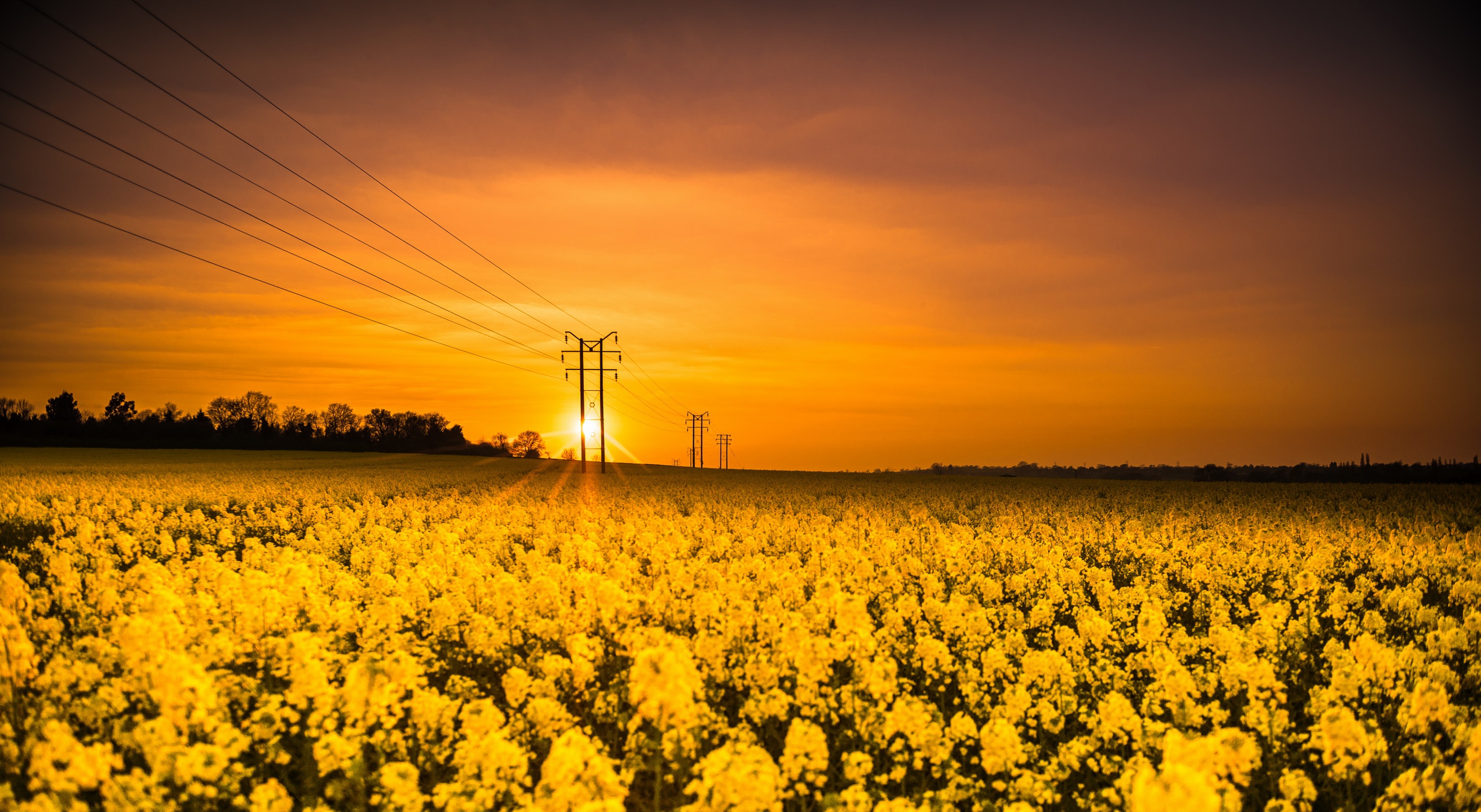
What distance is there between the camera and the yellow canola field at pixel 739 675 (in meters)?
5.85

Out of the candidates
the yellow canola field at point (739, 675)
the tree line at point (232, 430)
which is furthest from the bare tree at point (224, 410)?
the yellow canola field at point (739, 675)

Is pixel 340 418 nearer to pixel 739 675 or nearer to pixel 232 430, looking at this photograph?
pixel 232 430

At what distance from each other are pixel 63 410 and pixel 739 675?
462ft

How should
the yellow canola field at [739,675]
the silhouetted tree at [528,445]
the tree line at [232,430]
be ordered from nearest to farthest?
the yellow canola field at [739,675], the tree line at [232,430], the silhouetted tree at [528,445]

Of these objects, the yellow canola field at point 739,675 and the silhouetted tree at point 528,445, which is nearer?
the yellow canola field at point 739,675

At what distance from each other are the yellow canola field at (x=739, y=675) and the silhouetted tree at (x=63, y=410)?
385 ft

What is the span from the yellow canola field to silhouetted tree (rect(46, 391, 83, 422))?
385ft

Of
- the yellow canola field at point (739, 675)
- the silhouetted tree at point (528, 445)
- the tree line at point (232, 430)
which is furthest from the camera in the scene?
the silhouetted tree at point (528, 445)

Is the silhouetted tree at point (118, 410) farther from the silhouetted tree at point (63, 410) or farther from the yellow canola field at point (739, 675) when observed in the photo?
the yellow canola field at point (739, 675)

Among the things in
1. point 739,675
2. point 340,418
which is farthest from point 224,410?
point 739,675

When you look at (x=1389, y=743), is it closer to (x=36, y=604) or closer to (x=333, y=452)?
(x=36, y=604)

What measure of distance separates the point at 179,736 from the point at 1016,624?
10789 millimetres

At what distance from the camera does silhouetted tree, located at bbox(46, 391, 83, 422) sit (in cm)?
10419

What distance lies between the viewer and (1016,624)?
11477mm
